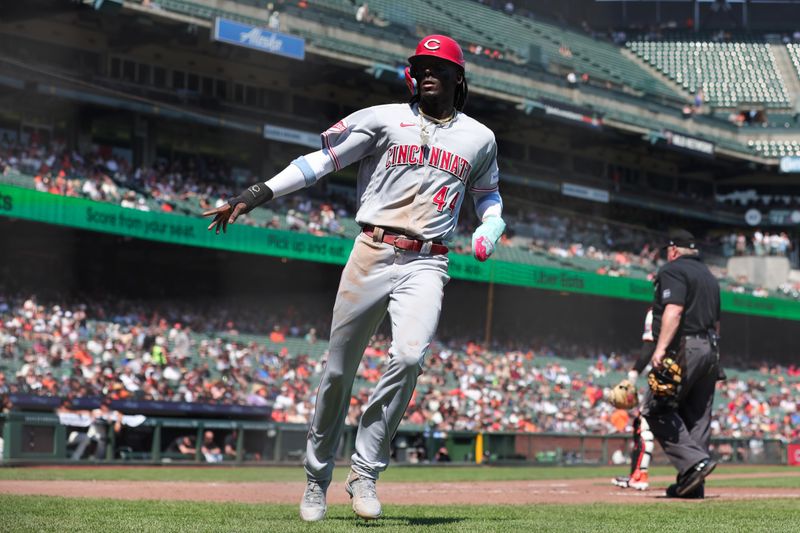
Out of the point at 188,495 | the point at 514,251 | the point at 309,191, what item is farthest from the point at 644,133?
the point at 188,495

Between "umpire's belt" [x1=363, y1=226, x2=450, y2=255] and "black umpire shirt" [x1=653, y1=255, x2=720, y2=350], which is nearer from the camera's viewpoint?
"umpire's belt" [x1=363, y1=226, x2=450, y2=255]

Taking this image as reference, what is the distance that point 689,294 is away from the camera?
924 cm

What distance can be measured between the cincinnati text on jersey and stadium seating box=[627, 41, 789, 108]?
49785mm

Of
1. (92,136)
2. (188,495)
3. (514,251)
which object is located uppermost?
(92,136)

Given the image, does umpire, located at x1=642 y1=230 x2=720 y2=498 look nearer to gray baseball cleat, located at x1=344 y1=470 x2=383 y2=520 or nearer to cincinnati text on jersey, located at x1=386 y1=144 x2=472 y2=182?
cincinnati text on jersey, located at x1=386 y1=144 x2=472 y2=182

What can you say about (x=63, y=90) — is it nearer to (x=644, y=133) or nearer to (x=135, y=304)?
(x=135, y=304)

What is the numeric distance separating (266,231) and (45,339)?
8.64 meters

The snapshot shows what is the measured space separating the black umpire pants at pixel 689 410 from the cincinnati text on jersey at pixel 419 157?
12.6 ft

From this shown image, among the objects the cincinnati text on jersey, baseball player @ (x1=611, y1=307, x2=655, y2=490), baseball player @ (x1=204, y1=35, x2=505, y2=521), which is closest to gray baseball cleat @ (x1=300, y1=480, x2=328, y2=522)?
baseball player @ (x1=204, y1=35, x2=505, y2=521)

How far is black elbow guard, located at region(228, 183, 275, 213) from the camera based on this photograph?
5.59 meters

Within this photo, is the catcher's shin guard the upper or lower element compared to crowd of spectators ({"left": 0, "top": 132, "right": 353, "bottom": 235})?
lower

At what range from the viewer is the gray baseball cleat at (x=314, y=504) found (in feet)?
19.8

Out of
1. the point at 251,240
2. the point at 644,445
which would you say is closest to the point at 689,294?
the point at 644,445

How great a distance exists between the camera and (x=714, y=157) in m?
47.4
